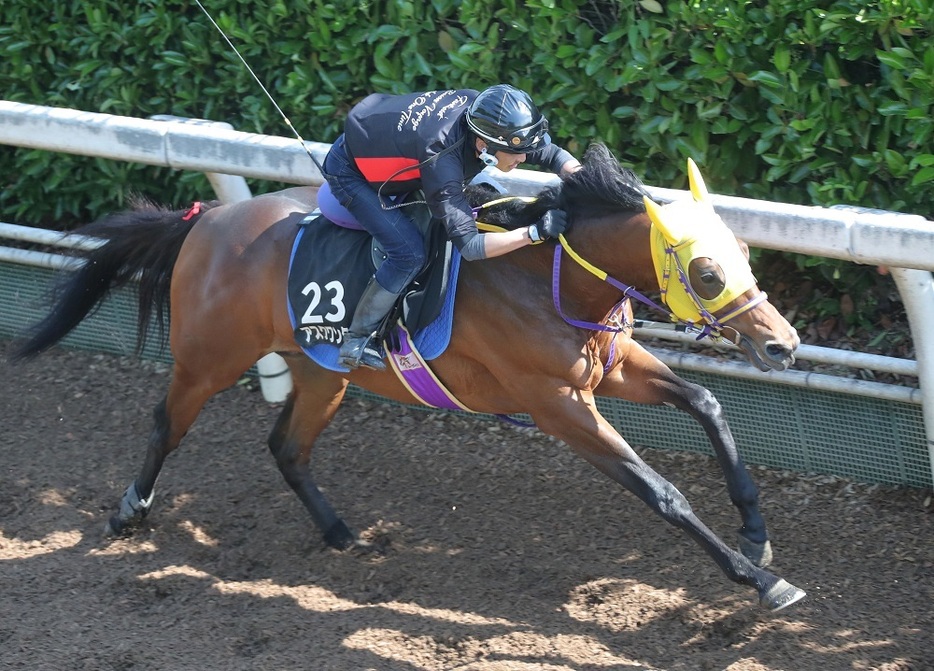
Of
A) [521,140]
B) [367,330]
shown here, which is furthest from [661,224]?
[367,330]

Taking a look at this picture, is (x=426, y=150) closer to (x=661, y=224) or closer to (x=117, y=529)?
(x=661, y=224)

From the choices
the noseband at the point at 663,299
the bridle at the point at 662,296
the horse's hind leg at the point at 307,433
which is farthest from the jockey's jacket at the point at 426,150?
the horse's hind leg at the point at 307,433

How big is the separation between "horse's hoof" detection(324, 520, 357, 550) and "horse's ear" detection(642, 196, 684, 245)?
7.80 ft

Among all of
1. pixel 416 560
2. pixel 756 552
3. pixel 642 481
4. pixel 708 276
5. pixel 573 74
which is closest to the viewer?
pixel 708 276

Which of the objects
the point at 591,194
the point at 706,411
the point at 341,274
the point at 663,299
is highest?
the point at 591,194

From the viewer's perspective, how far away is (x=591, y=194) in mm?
4527

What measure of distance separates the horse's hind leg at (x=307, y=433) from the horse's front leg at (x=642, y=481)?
1353 mm

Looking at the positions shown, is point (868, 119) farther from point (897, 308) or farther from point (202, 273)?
point (202, 273)

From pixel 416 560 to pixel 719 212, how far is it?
2088 mm

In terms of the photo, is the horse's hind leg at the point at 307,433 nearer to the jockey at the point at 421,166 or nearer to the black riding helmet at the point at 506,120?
the jockey at the point at 421,166

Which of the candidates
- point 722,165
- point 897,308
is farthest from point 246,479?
point 897,308

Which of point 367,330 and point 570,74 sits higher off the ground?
point 570,74

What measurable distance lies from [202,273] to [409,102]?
137 centimetres

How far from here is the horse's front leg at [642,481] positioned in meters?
4.60
